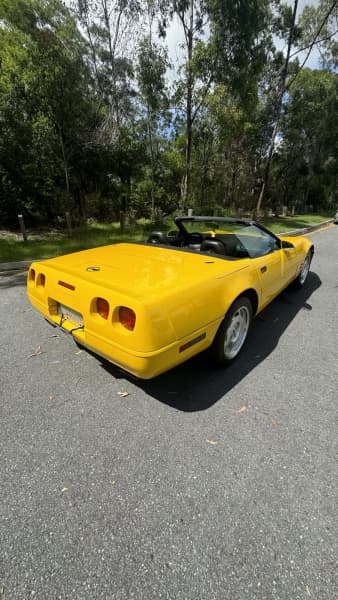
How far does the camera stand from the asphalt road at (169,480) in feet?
3.74

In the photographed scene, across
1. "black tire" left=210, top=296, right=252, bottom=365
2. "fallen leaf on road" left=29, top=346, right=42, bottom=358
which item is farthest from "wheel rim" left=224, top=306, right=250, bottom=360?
"fallen leaf on road" left=29, top=346, right=42, bottom=358

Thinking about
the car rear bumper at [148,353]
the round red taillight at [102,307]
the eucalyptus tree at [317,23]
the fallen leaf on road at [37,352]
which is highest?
the eucalyptus tree at [317,23]

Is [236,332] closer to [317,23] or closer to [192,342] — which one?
[192,342]

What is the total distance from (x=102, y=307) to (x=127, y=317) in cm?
25

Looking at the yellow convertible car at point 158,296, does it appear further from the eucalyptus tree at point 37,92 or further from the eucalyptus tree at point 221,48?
the eucalyptus tree at point 221,48

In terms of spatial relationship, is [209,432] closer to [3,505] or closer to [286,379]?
[286,379]

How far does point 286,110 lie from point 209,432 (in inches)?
929

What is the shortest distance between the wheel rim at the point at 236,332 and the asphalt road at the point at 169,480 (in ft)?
0.51

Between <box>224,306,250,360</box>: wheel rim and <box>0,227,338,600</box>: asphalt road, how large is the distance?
0.16m

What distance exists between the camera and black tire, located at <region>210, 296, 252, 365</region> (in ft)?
7.27

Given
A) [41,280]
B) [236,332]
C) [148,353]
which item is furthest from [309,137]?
[148,353]

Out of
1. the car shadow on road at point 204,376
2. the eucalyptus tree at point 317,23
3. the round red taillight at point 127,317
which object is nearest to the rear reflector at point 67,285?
the round red taillight at point 127,317

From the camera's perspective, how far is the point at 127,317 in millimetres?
1665

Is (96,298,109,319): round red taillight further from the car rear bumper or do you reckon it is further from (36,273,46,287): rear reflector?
(36,273,46,287): rear reflector
